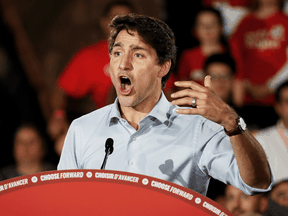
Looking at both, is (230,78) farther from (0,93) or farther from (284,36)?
(0,93)

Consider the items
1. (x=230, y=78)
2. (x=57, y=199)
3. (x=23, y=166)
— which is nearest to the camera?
(x=57, y=199)

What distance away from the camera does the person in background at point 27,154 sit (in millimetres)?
2711

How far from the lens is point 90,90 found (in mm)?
2875

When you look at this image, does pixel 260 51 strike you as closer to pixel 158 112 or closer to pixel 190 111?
pixel 158 112

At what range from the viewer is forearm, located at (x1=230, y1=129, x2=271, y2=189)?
117 cm

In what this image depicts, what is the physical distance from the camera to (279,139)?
2.74m

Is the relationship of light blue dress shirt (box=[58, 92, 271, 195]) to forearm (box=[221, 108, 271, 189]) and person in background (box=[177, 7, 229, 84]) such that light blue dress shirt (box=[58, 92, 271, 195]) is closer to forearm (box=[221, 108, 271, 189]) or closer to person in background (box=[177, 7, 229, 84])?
forearm (box=[221, 108, 271, 189])

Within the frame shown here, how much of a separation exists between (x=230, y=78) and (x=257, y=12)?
Result: 817mm

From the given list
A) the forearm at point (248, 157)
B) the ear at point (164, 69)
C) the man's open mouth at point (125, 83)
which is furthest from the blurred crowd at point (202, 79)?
the forearm at point (248, 157)

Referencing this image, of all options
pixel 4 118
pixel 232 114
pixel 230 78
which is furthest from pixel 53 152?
pixel 232 114

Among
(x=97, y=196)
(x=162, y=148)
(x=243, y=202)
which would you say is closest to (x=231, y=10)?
(x=243, y=202)

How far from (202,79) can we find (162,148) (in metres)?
1.75

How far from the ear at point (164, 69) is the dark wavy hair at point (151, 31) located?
0.02 meters

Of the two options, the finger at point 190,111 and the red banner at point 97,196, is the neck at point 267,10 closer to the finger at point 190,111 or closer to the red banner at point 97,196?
the finger at point 190,111
